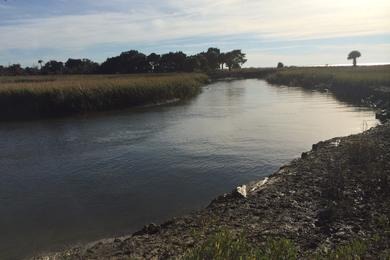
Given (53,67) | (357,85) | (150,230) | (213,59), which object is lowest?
(150,230)

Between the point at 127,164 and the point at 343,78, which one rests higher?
the point at 343,78

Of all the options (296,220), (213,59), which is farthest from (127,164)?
(213,59)

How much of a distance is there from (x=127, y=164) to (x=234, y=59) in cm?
13666

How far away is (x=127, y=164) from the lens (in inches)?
749

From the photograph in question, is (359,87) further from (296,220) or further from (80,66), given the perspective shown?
(80,66)

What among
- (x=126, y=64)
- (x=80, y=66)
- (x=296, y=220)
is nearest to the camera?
(x=296, y=220)

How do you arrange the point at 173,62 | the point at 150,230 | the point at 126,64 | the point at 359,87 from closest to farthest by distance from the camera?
the point at 150,230, the point at 359,87, the point at 126,64, the point at 173,62

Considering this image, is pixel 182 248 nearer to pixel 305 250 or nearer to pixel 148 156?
pixel 305 250

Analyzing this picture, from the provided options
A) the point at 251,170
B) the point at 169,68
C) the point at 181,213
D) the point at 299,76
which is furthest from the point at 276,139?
the point at 169,68

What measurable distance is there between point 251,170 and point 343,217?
784 centimetres

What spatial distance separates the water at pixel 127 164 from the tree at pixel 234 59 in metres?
115

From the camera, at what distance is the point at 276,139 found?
78.3 feet

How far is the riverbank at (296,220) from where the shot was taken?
8.07 m

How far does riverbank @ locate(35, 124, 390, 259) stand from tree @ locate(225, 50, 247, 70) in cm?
13692
